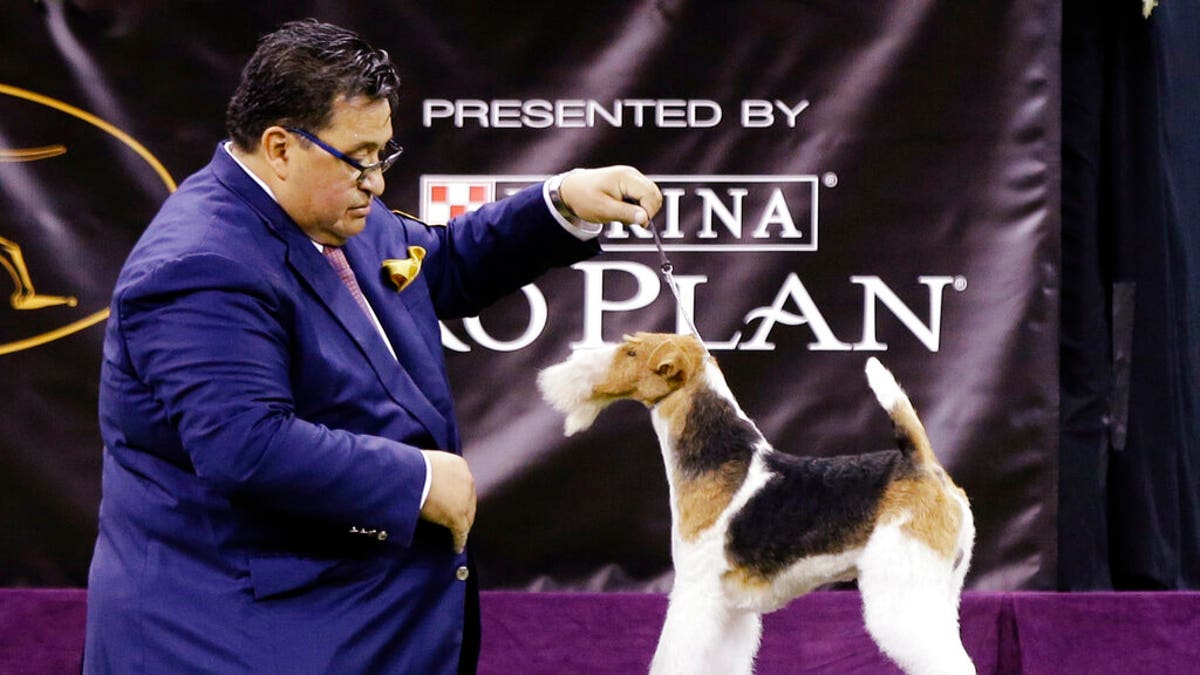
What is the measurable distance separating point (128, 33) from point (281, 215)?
5.02ft

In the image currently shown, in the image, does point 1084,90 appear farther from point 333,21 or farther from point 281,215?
point 281,215

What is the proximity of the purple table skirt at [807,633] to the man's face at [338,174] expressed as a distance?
4.84ft

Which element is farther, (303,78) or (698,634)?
(698,634)

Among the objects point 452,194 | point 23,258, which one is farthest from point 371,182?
point 23,258

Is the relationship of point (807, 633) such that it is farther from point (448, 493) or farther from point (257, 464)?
point (257, 464)

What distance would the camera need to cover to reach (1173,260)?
9.64 ft

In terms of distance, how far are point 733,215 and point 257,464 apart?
1.60m

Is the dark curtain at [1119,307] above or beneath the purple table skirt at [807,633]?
above

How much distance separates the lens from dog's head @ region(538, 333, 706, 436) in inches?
71.3

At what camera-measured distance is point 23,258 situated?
115 inches

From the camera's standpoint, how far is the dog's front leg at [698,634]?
69.3 inches

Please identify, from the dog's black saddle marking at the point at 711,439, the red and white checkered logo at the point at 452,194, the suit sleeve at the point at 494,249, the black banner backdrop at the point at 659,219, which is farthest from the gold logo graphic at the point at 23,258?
the dog's black saddle marking at the point at 711,439

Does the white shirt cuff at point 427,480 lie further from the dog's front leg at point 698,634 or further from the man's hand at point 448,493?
the dog's front leg at point 698,634

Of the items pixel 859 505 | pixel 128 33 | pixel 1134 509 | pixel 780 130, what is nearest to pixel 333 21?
pixel 128 33
